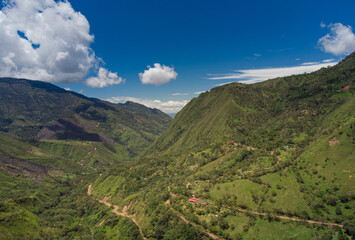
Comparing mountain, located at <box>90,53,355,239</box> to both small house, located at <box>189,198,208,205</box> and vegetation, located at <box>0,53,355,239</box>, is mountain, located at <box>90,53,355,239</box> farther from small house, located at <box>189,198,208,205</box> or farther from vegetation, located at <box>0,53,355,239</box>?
small house, located at <box>189,198,208,205</box>

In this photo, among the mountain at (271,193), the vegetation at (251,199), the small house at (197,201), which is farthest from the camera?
the small house at (197,201)

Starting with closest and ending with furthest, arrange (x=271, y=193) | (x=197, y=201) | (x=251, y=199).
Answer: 1. (x=271, y=193)
2. (x=251, y=199)
3. (x=197, y=201)

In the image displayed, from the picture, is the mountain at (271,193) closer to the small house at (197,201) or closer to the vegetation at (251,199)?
the vegetation at (251,199)

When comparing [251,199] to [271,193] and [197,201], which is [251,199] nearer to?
[271,193]

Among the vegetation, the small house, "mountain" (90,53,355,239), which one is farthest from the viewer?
the small house

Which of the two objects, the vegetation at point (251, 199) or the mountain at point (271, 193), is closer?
the mountain at point (271, 193)

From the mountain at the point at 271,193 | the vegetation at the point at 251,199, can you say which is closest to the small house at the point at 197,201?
the mountain at the point at 271,193

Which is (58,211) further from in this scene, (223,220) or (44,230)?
(223,220)

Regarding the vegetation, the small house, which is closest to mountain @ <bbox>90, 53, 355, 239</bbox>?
the vegetation

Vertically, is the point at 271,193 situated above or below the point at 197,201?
above

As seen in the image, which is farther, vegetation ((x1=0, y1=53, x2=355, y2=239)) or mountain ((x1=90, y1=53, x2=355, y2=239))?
vegetation ((x1=0, y1=53, x2=355, y2=239))

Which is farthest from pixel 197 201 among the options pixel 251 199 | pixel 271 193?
pixel 271 193
